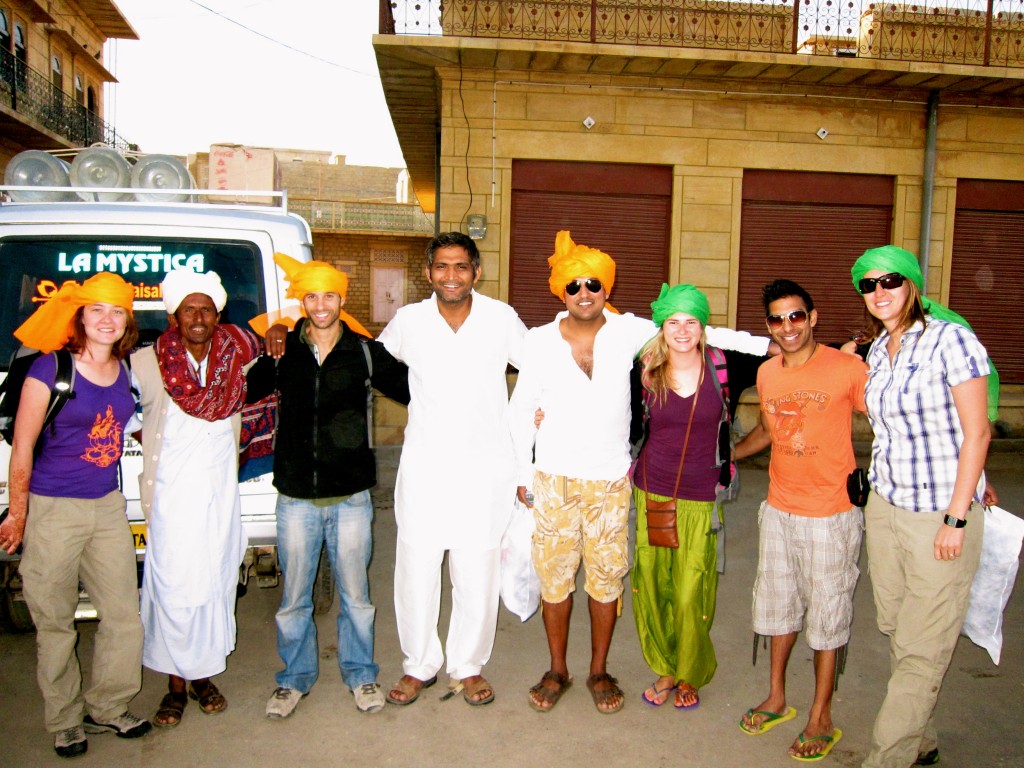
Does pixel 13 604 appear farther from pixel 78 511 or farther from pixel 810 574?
pixel 810 574

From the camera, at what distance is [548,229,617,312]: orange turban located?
3.59 meters

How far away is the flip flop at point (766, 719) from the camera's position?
138 inches

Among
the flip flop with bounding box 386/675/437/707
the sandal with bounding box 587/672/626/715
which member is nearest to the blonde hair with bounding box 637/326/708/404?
the sandal with bounding box 587/672/626/715

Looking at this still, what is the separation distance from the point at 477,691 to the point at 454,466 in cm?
108

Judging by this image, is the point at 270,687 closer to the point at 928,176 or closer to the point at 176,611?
the point at 176,611

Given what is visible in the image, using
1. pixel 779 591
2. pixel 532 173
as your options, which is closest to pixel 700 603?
pixel 779 591

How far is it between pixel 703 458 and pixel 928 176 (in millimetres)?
9381

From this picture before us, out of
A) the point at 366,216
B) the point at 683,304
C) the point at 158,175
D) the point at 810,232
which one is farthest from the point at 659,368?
the point at 366,216

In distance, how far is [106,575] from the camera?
337cm

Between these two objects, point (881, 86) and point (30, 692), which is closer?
point (30, 692)

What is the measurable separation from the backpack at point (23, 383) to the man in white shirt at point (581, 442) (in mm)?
1859

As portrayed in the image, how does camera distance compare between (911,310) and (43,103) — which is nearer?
(911,310)

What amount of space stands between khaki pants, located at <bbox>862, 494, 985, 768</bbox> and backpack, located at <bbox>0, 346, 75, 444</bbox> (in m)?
3.23

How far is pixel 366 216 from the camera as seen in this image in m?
28.6
